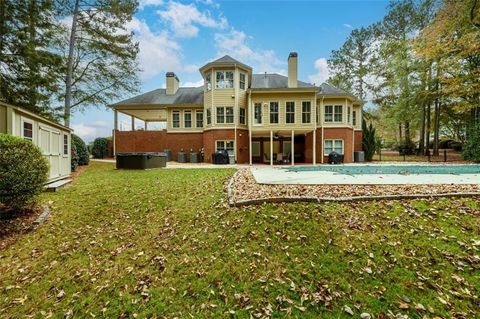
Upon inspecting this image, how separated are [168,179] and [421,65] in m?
23.0

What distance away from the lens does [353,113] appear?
73.3 ft

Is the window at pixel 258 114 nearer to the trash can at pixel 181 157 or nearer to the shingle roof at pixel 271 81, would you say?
the shingle roof at pixel 271 81

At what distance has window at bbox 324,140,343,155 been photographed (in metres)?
19.7

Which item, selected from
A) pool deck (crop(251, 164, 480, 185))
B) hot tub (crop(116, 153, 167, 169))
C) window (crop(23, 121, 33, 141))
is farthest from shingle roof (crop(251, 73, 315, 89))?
window (crop(23, 121, 33, 141))

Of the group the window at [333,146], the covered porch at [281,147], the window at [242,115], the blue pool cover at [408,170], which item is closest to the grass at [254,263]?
the blue pool cover at [408,170]

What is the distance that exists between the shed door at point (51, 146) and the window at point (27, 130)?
0.56m

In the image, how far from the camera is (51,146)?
9719 mm

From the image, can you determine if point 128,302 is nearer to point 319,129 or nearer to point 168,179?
point 168,179

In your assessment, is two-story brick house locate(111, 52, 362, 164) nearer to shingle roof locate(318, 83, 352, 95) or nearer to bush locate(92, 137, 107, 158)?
shingle roof locate(318, 83, 352, 95)

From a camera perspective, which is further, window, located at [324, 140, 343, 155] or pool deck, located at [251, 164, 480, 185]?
window, located at [324, 140, 343, 155]

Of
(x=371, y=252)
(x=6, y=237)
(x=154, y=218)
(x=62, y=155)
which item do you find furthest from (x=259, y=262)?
(x=62, y=155)

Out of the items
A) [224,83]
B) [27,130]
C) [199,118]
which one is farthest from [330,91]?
[27,130]

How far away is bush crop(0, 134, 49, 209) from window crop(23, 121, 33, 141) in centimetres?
236

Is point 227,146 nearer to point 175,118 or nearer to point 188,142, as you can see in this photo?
point 188,142
